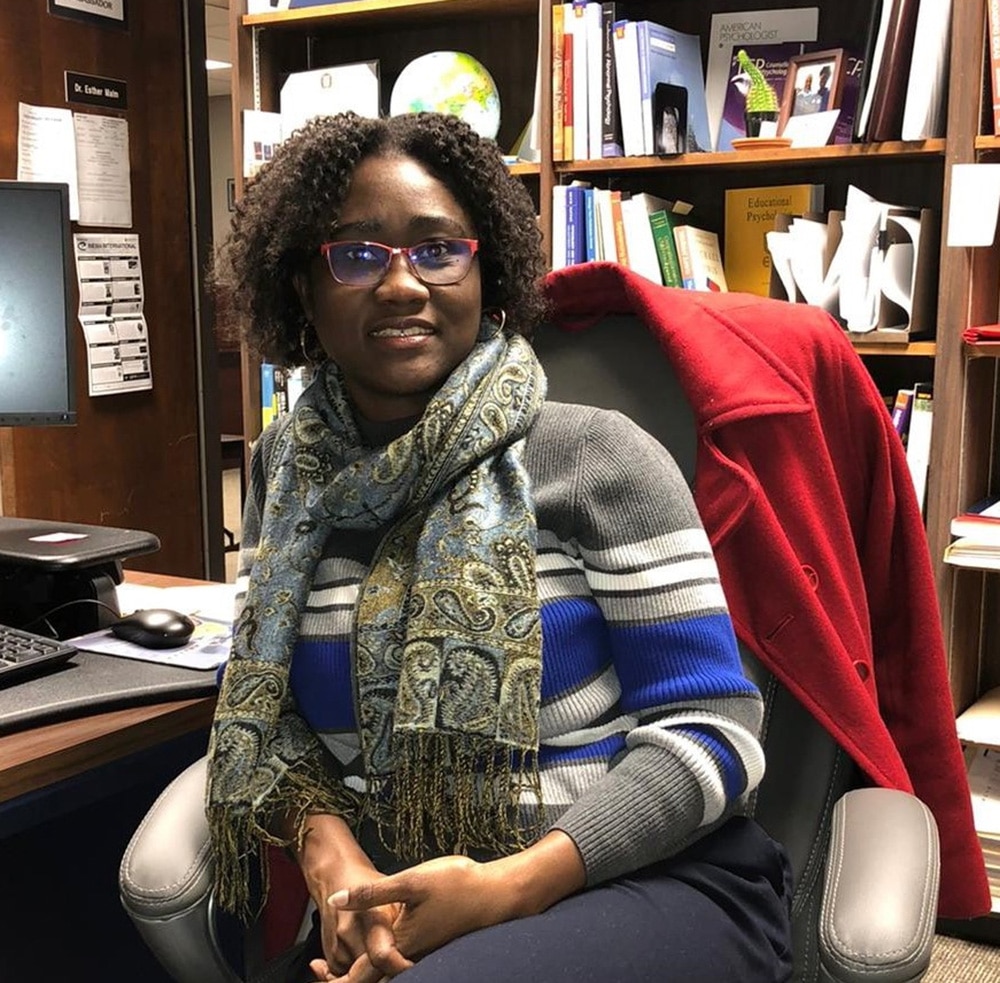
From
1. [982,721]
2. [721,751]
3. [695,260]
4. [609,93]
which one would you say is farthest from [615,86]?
[721,751]

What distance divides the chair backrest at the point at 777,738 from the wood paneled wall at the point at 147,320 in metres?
2.20

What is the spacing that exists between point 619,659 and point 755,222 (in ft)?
4.96

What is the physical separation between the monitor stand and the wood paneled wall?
162 centimetres

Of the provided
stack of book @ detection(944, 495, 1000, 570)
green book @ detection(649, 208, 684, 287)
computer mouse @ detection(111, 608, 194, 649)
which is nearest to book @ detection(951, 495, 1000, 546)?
stack of book @ detection(944, 495, 1000, 570)

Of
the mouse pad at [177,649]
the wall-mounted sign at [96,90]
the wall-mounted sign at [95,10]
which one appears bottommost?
the mouse pad at [177,649]

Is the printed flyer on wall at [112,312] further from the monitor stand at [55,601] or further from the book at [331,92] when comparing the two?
the monitor stand at [55,601]

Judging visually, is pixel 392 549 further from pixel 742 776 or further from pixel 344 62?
pixel 344 62

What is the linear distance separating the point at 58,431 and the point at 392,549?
223 centimetres

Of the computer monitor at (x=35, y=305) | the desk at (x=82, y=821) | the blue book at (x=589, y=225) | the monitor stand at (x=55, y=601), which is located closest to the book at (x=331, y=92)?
the blue book at (x=589, y=225)

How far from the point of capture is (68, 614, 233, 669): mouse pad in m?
1.45

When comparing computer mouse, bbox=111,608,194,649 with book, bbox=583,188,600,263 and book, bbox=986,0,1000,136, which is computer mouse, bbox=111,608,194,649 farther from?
book, bbox=986,0,1000,136

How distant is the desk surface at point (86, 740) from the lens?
116cm

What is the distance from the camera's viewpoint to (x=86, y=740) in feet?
3.99

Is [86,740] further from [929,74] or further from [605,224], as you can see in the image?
[929,74]
